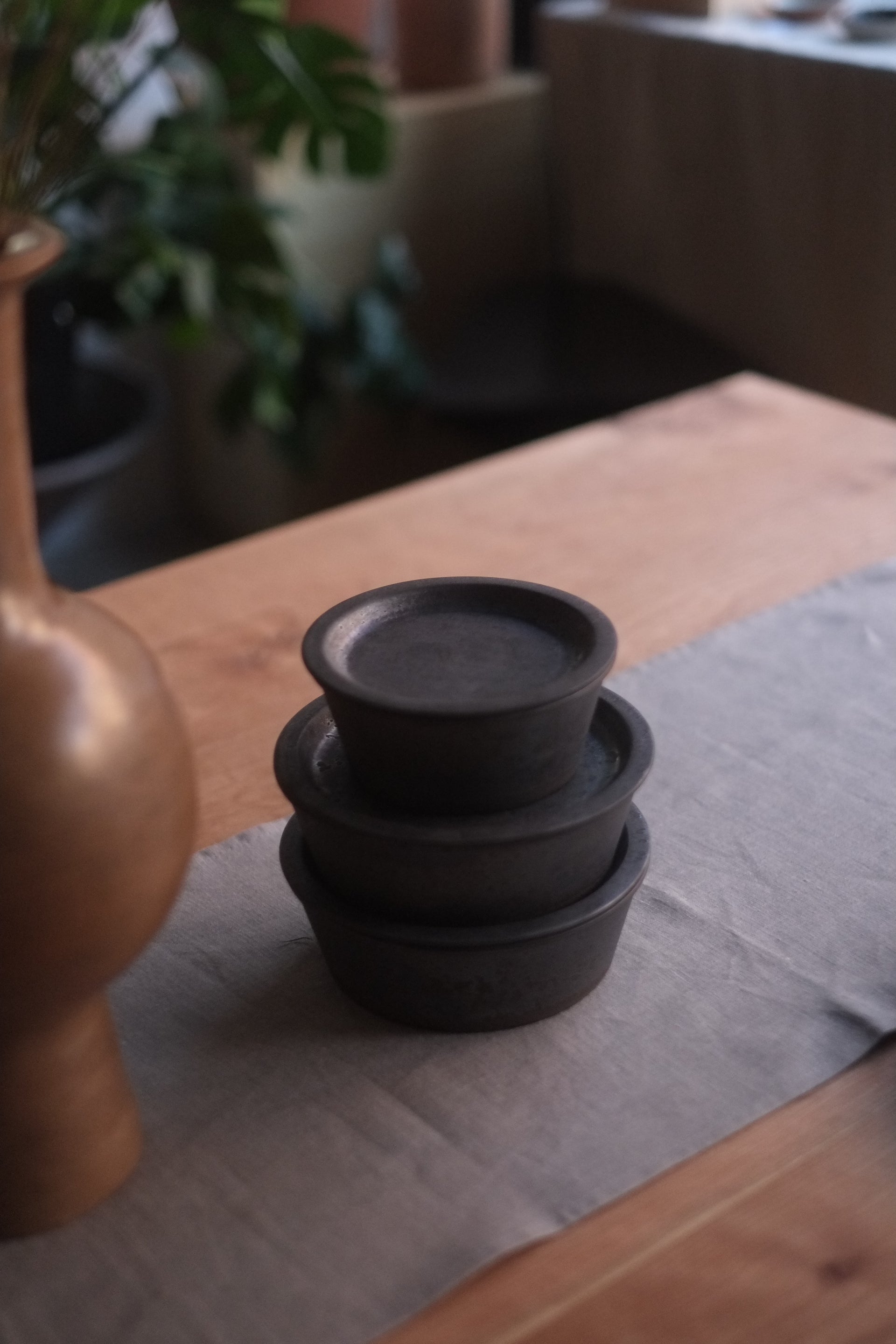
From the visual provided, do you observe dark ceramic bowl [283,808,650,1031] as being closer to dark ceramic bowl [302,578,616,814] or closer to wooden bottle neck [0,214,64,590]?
dark ceramic bowl [302,578,616,814]

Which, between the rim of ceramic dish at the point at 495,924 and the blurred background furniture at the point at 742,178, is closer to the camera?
the rim of ceramic dish at the point at 495,924

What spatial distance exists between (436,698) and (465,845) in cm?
6

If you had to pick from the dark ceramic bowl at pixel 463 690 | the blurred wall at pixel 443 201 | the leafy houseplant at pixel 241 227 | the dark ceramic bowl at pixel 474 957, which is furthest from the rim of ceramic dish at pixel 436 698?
the blurred wall at pixel 443 201

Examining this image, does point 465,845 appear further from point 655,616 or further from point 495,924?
point 655,616

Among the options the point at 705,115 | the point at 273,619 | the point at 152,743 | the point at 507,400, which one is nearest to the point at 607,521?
the point at 273,619

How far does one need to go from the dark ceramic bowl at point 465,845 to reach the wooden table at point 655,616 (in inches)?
5.0

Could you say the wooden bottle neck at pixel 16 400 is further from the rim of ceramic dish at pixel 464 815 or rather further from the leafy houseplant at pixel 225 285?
the leafy houseplant at pixel 225 285

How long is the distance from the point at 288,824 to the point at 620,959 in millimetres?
172

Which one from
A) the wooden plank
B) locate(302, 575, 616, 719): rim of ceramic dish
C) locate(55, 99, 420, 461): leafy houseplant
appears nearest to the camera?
locate(302, 575, 616, 719): rim of ceramic dish

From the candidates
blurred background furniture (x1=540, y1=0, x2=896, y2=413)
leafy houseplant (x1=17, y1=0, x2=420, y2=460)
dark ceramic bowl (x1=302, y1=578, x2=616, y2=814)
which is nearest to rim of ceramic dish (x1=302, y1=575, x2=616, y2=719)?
dark ceramic bowl (x1=302, y1=578, x2=616, y2=814)

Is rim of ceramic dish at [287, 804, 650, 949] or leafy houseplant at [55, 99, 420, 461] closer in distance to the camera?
rim of ceramic dish at [287, 804, 650, 949]

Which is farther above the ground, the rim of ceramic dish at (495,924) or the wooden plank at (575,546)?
the rim of ceramic dish at (495,924)

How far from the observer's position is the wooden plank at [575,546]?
3.14 feet

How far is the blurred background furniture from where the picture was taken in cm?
209
